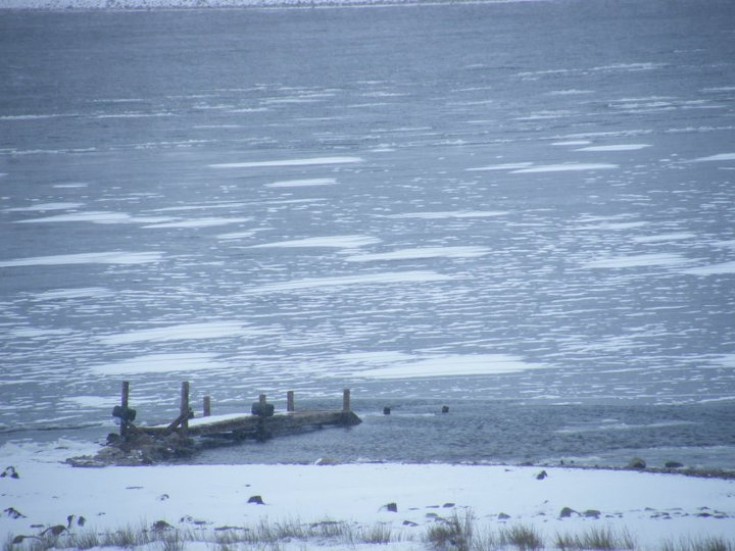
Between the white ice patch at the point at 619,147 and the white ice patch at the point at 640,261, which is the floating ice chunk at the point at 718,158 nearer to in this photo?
the white ice patch at the point at 619,147

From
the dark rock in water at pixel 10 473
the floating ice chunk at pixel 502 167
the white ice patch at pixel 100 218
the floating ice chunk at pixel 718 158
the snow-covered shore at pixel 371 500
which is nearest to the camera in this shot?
the snow-covered shore at pixel 371 500

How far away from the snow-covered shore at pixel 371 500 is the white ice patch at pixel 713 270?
12284 millimetres

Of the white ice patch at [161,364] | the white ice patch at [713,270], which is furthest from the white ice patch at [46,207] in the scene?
the white ice patch at [713,270]

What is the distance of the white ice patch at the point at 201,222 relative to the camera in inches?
1296

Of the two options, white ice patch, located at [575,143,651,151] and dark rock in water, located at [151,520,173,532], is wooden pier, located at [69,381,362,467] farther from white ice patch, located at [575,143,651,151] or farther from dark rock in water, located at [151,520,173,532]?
white ice patch, located at [575,143,651,151]

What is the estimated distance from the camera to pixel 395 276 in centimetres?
2570

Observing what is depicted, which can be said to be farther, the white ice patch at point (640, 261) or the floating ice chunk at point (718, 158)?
the floating ice chunk at point (718, 158)

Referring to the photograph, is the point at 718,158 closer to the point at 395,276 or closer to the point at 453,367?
the point at 395,276

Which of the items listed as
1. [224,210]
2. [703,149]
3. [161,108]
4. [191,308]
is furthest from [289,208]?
[161,108]

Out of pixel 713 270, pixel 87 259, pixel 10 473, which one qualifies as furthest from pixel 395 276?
pixel 10 473

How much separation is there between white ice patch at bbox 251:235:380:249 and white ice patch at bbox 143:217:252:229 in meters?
3.38

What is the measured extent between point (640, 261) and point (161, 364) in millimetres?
9981

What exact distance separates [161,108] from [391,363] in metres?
60.8

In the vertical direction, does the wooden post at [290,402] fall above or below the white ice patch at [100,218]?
below
